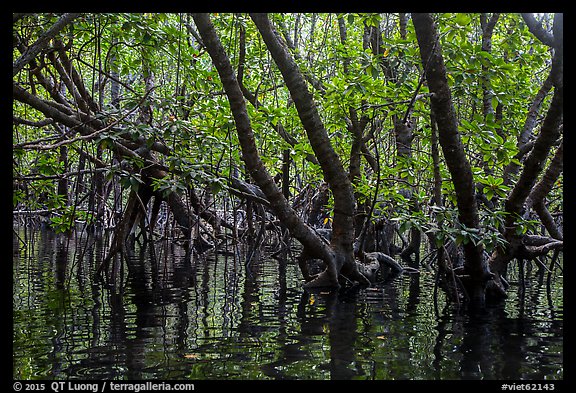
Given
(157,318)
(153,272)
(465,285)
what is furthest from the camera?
(153,272)

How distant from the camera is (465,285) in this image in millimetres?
6215

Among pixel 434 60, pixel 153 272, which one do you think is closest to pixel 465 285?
pixel 434 60

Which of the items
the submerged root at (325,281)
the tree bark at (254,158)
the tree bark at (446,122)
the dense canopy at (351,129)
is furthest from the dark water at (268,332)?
the tree bark at (446,122)

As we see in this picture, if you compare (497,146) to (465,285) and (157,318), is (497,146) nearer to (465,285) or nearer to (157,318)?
(465,285)

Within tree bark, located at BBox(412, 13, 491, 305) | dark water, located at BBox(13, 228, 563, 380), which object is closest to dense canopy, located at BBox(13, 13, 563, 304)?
tree bark, located at BBox(412, 13, 491, 305)

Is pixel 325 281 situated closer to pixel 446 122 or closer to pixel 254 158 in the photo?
pixel 254 158

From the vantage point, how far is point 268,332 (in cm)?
480

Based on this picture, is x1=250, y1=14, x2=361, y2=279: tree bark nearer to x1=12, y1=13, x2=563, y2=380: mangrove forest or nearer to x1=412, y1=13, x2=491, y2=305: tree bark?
x1=12, y1=13, x2=563, y2=380: mangrove forest

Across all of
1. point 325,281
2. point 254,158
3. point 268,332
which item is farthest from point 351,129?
point 268,332

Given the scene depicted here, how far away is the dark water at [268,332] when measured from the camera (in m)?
3.75

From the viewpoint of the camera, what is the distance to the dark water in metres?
3.75

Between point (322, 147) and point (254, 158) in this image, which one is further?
point (322, 147)

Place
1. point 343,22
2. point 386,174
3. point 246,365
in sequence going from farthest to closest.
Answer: point 343,22
point 386,174
point 246,365
